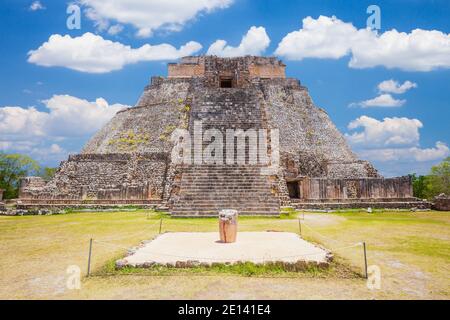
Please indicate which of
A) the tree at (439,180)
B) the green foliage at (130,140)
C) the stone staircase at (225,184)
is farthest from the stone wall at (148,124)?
the tree at (439,180)

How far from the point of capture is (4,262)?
5934 mm

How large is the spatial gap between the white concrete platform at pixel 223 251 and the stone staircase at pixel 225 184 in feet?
13.5

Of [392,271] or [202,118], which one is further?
[202,118]

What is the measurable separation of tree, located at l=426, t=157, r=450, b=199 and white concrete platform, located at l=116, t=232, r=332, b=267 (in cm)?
2616

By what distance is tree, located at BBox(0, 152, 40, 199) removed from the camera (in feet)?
85.6

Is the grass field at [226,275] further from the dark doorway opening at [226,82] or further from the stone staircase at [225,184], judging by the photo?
the dark doorway opening at [226,82]

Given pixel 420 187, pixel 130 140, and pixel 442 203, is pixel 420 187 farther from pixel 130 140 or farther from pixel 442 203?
pixel 130 140

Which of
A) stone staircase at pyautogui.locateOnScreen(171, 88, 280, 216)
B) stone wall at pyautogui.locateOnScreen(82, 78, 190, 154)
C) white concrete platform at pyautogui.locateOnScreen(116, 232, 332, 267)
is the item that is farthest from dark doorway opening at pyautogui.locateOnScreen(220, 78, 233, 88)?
white concrete platform at pyautogui.locateOnScreen(116, 232, 332, 267)

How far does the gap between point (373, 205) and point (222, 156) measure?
6.98 metres

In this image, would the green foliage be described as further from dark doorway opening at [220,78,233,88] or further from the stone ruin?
dark doorway opening at [220,78,233,88]
